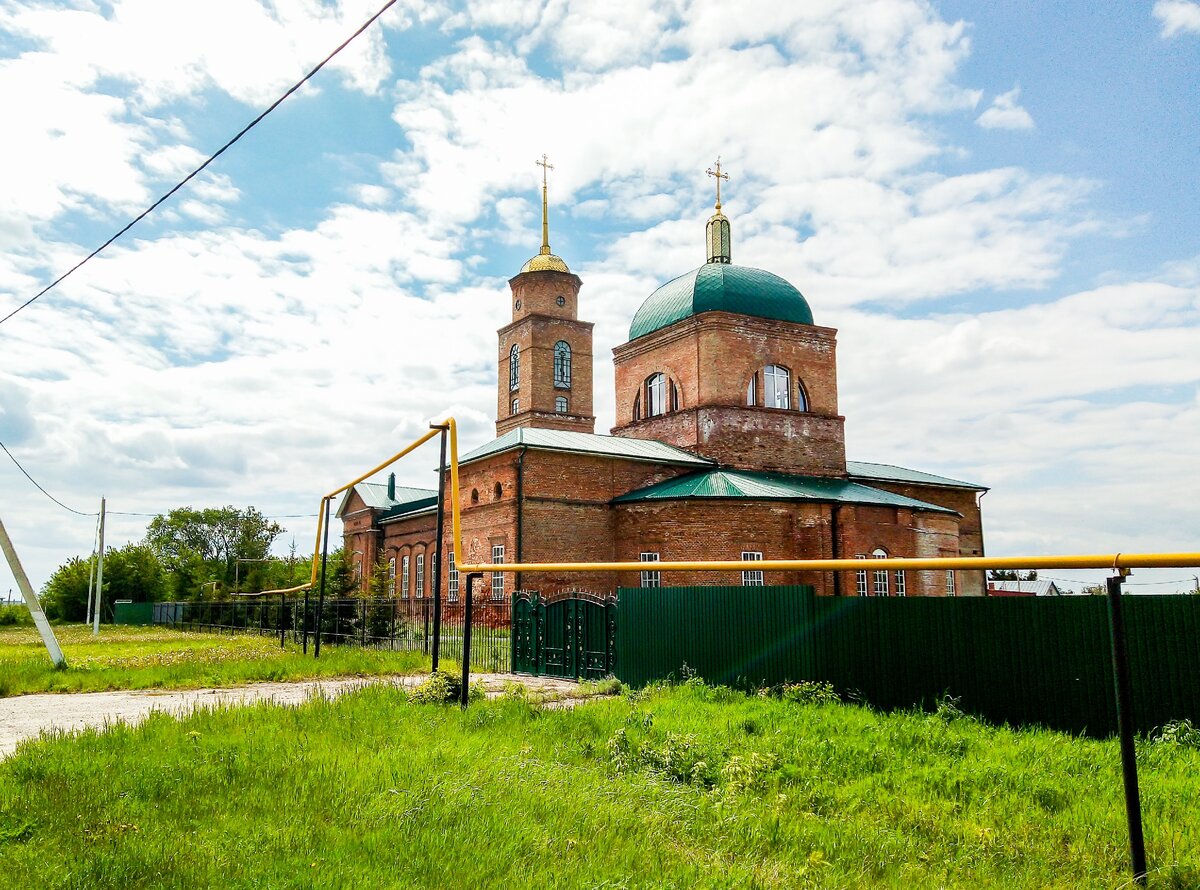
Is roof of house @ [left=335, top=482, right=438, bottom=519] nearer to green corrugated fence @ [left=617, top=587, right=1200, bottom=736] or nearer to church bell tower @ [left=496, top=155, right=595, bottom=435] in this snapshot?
church bell tower @ [left=496, top=155, right=595, bottom=435]

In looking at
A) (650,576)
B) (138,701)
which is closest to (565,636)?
(138,701)

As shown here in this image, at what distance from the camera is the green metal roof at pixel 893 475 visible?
102 feet

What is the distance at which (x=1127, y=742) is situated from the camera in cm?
472

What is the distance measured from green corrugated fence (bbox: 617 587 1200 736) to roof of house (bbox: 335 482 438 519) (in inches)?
903

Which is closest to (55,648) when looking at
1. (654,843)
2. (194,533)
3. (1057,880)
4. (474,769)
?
(474,769)

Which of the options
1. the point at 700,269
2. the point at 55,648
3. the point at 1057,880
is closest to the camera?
the point at 1057,880

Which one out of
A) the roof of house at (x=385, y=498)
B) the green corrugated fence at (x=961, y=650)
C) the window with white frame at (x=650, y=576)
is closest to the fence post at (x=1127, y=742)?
the green corrugated fence at (x=961, y=650)

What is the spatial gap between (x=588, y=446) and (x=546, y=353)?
44.5 feet

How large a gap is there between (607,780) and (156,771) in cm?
307

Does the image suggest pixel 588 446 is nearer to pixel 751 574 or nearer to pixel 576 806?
pixel 751 574

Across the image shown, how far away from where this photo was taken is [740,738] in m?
7.49

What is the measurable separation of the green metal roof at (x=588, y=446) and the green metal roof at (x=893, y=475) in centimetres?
713

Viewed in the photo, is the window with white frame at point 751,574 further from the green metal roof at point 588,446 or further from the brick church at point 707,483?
the green metal roof at point 588,446

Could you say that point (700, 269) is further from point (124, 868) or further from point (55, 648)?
point (124, 868)
